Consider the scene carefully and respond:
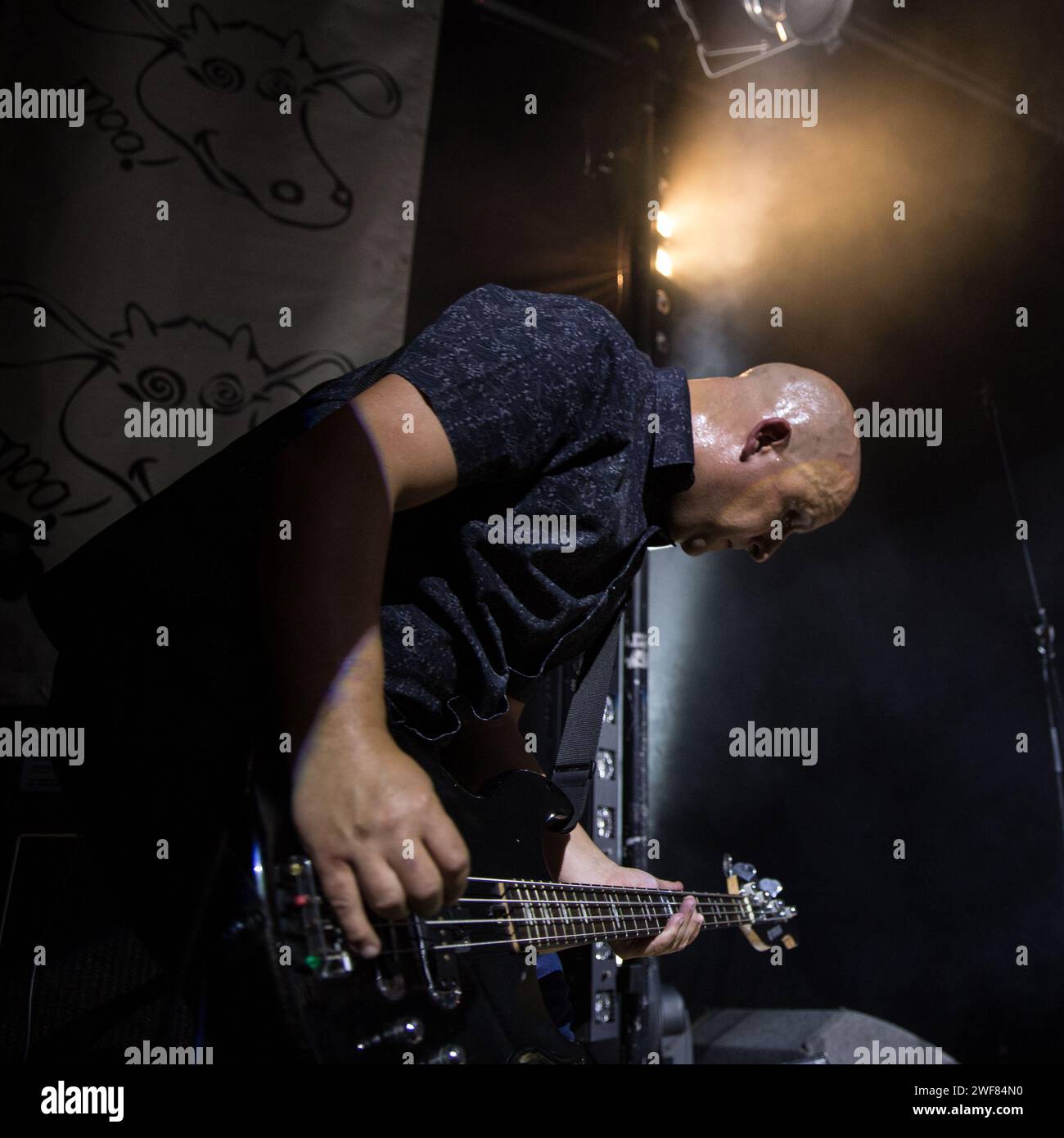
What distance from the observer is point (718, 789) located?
10.2 ft

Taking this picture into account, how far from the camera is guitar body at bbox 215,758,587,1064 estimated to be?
75cm

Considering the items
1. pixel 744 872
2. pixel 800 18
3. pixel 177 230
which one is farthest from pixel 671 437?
pixel 800 18

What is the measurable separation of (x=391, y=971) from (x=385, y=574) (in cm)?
49

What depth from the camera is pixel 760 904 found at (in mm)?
2020

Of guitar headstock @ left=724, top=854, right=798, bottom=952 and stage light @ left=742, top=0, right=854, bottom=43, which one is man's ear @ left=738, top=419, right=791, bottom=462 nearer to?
guitar headstock @ left=724, top=854, right=798, bottom=952

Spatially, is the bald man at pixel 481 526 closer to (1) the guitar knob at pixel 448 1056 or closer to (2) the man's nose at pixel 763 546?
(2) the man's nose at pixel 763 546

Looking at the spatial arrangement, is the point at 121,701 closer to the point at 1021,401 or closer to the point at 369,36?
the point at 369,36

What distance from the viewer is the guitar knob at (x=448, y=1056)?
2.93 ft

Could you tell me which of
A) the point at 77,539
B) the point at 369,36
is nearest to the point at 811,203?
the point at 369,36

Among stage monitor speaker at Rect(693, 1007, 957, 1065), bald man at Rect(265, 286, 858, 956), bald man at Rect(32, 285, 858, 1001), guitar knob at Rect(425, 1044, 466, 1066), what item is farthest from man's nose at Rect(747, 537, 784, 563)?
stage monitor speaker at Rect(693, 1007, 957, 1065)

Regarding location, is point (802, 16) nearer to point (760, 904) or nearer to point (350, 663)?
point (760, 904)

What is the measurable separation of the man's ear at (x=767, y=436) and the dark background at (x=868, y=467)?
4.68ft

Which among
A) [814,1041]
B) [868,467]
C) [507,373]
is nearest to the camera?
[507,373]

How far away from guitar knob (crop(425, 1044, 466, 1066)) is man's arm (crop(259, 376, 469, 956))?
182 mm
